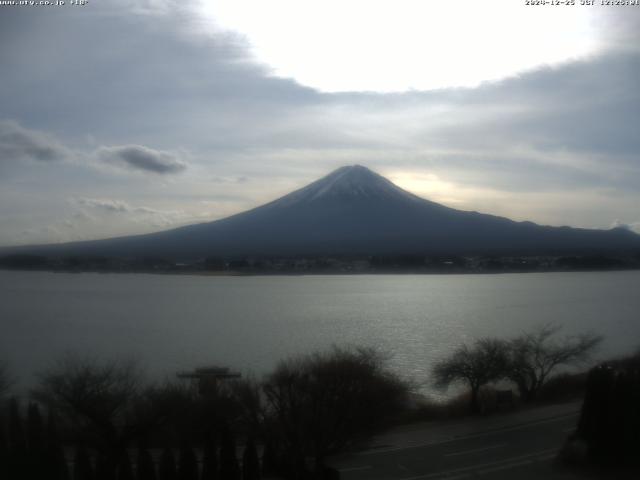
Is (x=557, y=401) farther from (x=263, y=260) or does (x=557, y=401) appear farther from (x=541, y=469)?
(x=263, y=260)

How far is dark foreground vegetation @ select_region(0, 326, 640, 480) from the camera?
4949mm

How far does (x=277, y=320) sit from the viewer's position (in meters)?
19.8

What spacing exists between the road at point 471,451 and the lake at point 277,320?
131 inches

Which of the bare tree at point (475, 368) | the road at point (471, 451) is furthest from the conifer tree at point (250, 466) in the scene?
the bare tree at point (475, 368)

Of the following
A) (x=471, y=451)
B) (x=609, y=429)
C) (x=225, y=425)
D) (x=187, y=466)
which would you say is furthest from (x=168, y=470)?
(x=609, y=429)

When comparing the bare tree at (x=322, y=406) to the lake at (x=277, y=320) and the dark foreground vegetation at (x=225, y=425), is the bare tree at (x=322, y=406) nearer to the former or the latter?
the dark foreground vegetation at (x=225, y=425)

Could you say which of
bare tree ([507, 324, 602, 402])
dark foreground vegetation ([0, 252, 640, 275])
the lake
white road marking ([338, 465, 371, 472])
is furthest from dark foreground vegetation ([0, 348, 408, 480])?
dark foreground vegetation ([0, 252, 640, 275])

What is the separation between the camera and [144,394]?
653 cm

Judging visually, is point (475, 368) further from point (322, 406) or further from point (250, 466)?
point (250, 466)

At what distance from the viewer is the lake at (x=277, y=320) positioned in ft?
43.0

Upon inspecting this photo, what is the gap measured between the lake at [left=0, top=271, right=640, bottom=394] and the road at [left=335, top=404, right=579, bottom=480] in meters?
3.33

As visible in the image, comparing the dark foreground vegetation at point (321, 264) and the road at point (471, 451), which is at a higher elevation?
the dark foreground vegetation at point (321, 264)

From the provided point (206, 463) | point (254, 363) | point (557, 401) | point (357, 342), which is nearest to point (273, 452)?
point (206, 463)

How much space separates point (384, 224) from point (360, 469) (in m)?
50.8
